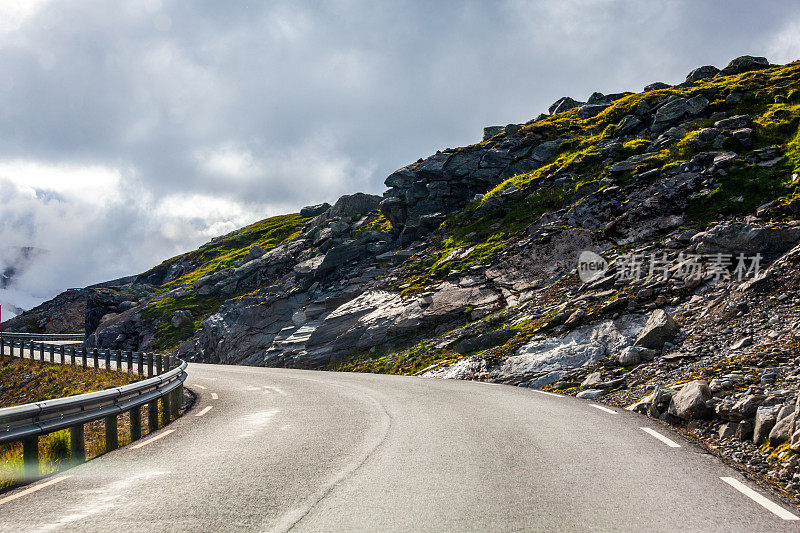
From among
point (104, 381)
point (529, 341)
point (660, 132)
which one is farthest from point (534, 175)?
point (104, 381)

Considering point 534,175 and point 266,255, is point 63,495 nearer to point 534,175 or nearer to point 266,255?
point 534,175

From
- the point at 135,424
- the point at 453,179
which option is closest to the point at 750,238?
the point at 135,424

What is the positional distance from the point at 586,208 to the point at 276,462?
2836cm

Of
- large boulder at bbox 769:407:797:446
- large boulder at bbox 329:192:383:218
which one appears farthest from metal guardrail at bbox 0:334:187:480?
large boulder at bbox 329:192:383:218

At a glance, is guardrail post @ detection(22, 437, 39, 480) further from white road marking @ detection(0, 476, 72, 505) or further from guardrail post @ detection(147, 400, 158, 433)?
guardrail post @ detection(147, 400, 158, 433)

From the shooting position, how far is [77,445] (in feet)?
22.8

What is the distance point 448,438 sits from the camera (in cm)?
774

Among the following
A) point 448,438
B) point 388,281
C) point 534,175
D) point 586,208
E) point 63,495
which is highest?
point 534,175

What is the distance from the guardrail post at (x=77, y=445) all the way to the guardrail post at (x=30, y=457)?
0.62 metres

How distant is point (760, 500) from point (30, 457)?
8.83 metres

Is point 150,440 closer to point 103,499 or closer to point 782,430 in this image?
point 103,499

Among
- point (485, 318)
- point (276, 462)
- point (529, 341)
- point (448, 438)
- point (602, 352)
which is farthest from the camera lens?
point (485, 318)

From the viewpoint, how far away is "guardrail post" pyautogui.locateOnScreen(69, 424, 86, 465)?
269 inches

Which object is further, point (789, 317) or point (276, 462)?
point (789, 317)
